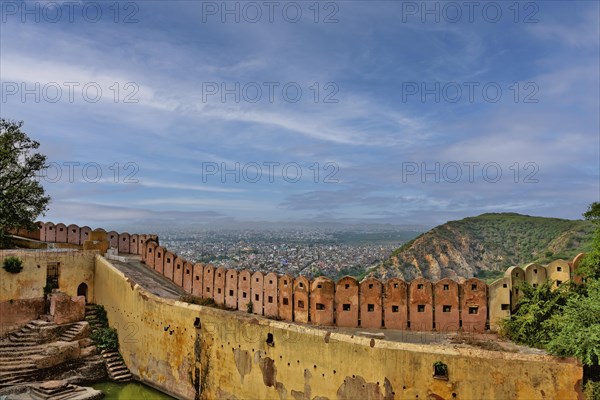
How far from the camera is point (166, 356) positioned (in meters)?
15.6

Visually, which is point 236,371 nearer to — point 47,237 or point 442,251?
point 47,237

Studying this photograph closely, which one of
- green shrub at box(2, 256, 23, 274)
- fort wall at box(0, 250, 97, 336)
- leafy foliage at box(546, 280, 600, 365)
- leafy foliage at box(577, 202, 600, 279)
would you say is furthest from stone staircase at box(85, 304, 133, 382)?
leafy foliage at box(577, 202, 600, 279)

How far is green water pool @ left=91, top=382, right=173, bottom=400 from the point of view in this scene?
50.8ft

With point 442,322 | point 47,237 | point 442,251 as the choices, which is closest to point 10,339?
point 47,237

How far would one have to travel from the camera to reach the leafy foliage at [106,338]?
58.0ft

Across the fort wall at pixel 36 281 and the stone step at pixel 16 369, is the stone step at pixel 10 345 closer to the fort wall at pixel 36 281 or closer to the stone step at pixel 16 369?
the fort wall at pixel 36 281

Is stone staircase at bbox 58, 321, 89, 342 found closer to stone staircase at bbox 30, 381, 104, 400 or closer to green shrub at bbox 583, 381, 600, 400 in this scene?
stone staircase at bbox 30, 381, 104, 400

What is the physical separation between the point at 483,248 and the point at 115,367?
3805 centimetres

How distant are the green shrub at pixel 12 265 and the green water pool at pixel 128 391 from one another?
5.79 m

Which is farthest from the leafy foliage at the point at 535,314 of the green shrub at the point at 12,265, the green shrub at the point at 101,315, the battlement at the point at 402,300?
the green shrub at the point at 12,265

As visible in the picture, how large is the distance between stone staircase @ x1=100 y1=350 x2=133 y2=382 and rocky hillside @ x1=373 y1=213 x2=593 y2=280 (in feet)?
79.1

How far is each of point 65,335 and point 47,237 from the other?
851 centimetres

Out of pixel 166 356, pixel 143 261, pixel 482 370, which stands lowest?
pixel 166 356

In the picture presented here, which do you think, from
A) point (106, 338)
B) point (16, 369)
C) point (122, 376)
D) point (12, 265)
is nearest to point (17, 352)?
point (16, 369)
